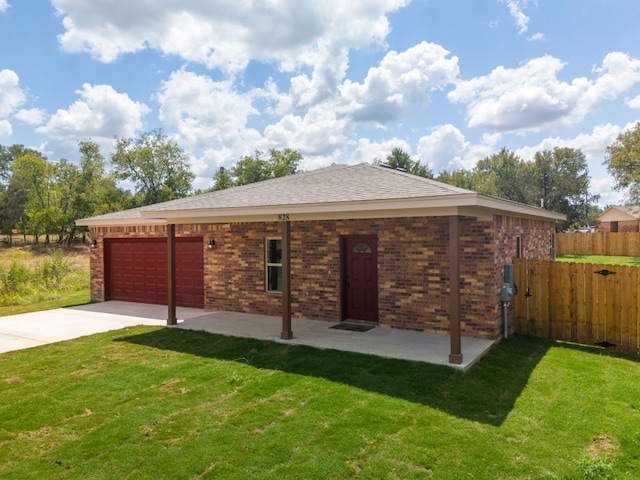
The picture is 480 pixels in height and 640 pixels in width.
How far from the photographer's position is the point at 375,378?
19.5 ft

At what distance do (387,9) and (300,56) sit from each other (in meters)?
4.27

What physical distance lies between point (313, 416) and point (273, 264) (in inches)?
240

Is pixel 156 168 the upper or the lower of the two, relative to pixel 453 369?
upper

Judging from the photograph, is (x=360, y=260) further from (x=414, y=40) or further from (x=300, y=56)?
(x=300, y=56)

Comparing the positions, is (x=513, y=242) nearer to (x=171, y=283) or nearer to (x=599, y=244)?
(x=171, y=283)

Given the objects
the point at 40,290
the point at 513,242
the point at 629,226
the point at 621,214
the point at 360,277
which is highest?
the point at 621,214

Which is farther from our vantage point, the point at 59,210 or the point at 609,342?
the point at 59,210

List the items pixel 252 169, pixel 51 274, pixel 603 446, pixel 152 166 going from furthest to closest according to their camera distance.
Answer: pixel 252 169, pixel 152 166, pixel 51 274, pixel 603 446

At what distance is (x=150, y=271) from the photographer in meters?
12.9

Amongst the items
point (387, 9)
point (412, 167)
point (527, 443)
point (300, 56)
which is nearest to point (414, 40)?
point (387, 9)

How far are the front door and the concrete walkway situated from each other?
646 mm

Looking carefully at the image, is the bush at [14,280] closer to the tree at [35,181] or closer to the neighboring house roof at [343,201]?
the neighboring house roof at [343,201]

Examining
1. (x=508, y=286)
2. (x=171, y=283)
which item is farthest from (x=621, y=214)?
(x=171, y=283)

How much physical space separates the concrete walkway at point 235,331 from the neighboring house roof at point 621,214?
40638 mm
